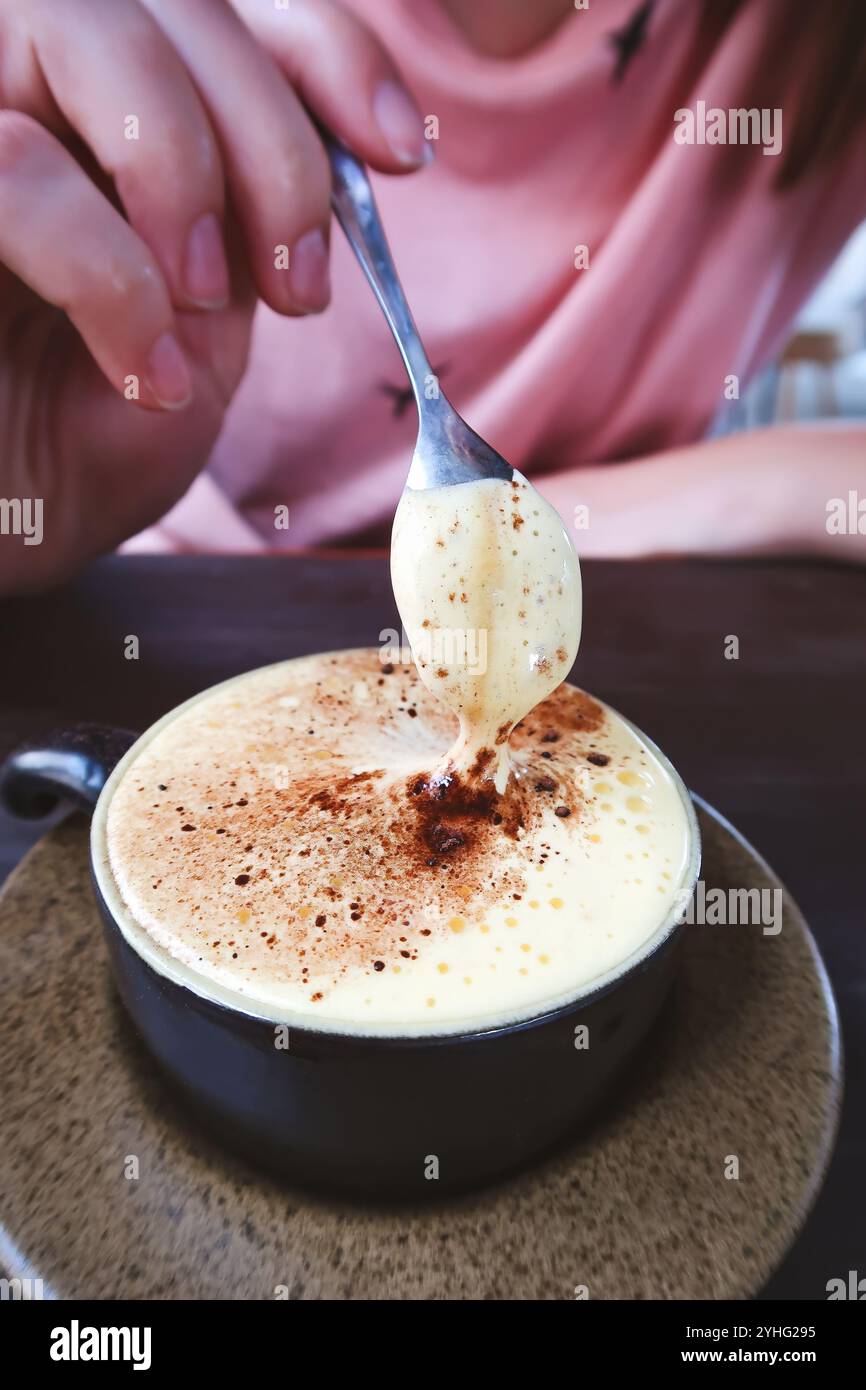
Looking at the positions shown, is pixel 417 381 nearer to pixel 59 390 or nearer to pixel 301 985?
pixel 301 985

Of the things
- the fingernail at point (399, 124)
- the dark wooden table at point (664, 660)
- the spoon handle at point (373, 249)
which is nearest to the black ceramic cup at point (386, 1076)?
the dark wooden table at point (664, 660)

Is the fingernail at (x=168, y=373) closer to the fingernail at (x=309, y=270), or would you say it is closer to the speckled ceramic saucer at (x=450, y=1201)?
the fingernail at (x=309, y=270)

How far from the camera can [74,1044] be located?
2.07 ft

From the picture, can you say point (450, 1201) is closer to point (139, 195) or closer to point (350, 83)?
point (139, 195)

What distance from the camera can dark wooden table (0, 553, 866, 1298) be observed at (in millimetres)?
890

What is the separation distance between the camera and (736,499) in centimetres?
146

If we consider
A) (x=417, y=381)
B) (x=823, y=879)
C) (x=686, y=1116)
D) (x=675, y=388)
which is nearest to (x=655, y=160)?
(x=675, y=388)

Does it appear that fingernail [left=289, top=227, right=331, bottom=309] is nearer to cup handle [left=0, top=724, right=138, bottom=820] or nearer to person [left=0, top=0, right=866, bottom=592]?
person [left=0, top=0, right=866, bottom=592]

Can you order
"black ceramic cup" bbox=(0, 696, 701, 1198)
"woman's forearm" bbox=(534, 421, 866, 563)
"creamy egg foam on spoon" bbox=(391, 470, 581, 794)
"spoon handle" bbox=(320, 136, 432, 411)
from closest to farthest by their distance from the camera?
"black ceramic cup" bbox=(0, 696, 701, 1198), "creamy egg foam on spoon" bbox=(391, 470, 581, 794), "spoon handle" bbox=(320, 136, 432, 411), "woman's forearm" bbox=(534, 421, 866, 563)

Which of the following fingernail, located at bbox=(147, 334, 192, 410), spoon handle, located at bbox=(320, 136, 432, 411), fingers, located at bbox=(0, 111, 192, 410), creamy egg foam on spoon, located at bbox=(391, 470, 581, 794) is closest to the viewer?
creamy egg foam on spoon, located at bbox=(391, 470, 581, 794)

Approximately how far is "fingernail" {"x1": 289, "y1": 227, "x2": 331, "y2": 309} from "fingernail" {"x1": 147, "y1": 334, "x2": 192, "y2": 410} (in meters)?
0.16

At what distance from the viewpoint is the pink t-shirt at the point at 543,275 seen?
1.58 metres

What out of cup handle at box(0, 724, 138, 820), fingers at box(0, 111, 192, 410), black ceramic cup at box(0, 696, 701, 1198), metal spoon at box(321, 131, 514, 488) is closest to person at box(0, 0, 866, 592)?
fingers at box(0, 111, 192, 410)

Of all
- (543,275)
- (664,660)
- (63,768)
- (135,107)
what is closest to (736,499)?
(664,660)
